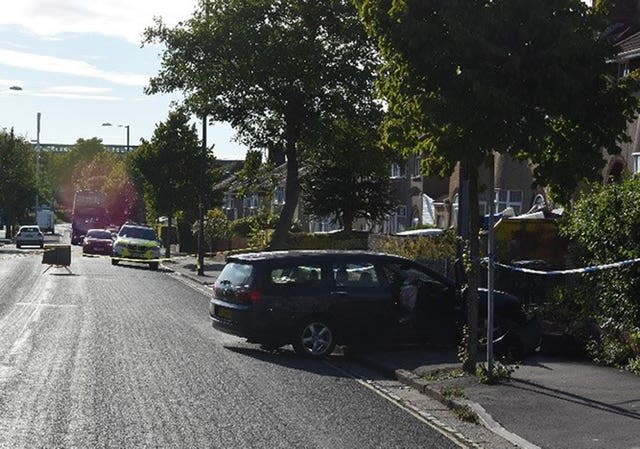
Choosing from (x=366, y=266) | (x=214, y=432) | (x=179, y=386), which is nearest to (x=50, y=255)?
(x=366, y=266)

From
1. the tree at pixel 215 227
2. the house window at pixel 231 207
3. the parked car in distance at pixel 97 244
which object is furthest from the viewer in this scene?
the house window at pixel 231 207

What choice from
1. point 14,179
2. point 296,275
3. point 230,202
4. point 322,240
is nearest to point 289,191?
point 322,240

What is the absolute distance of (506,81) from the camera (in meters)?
14.2

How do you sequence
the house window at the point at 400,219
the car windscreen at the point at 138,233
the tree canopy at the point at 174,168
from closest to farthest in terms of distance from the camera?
the car windscreen at the point at 138,233 < the house window at the point at 400,219 < the tree canopy at the point at 174,168

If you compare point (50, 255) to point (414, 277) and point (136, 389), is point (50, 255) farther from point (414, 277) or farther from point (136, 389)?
point (136, 389)

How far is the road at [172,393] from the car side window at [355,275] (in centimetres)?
119

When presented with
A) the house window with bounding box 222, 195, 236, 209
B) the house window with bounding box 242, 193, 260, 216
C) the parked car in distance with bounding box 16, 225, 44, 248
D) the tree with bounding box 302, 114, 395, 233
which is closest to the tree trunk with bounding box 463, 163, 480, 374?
the tree with bounding box 302, 114, 395, 233

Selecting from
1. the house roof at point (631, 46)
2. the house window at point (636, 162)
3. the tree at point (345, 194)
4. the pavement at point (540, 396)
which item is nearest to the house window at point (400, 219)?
the tree at point (345, 194)

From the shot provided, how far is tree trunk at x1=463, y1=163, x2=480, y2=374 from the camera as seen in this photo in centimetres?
1491

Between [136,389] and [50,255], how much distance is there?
32.5 m

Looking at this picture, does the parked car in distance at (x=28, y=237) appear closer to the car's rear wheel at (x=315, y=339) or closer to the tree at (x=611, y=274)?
the car's rear wheel at (x=315, y=339)

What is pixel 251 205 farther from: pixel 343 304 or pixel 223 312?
pixel 343 304

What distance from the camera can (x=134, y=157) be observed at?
79125mm

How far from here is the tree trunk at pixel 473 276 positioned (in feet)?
48.9
